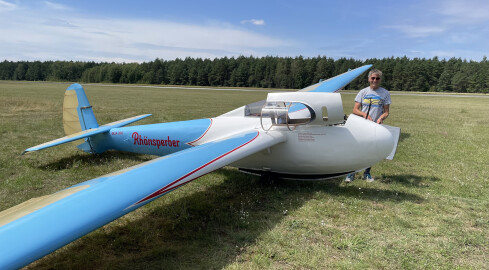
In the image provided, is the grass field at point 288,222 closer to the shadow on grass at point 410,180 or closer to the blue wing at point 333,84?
the shadow on grass at point 410,180

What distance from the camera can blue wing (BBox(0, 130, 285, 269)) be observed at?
1.92 meters

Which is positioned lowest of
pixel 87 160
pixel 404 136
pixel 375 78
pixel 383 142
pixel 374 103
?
pixel 87 160

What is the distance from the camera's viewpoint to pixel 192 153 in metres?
3.53

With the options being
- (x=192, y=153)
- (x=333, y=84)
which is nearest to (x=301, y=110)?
(x=192, y=153)

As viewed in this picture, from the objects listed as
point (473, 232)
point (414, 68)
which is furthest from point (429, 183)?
point (414, 68)

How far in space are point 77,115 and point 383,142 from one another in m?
6.71

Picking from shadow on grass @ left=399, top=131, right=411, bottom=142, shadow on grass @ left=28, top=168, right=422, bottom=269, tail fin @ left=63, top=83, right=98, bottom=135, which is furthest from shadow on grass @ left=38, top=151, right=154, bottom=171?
shadow on grass @ left=399, top=131, right=411, bottom=142

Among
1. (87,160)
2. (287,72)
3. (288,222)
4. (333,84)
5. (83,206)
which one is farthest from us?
(287,72)

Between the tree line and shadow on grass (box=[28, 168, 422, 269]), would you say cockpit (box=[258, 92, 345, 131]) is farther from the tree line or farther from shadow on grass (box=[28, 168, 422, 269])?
the tree line

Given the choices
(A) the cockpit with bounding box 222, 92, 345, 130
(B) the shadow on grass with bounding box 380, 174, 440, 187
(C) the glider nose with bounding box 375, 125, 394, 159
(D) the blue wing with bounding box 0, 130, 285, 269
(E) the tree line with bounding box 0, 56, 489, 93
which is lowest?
(B) the shadow on grass with bounding box 380, 174, 440, 187

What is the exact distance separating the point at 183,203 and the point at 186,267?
1.69m

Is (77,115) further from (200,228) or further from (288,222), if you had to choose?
(288,222)

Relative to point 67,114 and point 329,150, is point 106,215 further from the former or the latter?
point 67,114

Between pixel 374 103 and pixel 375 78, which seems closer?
Result: pixel 375 78
